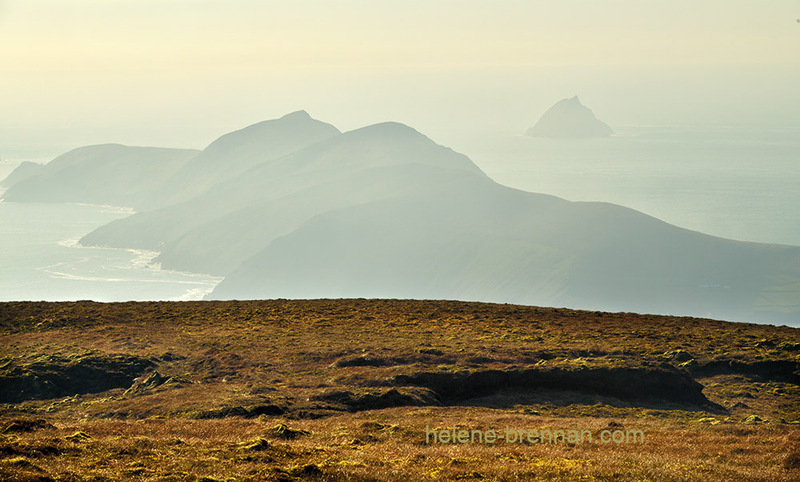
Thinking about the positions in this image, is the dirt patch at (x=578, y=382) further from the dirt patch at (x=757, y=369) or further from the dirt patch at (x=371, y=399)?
the dirt patch at (x=757, y=369)

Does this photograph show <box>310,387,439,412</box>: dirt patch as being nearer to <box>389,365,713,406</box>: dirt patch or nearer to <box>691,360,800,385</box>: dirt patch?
<box>389,365,713,406</box>: dirt patch

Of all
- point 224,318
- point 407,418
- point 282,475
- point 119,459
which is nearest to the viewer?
point 282,475

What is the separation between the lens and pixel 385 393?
4759 centimetres

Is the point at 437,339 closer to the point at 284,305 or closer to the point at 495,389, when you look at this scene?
the point at 495,389

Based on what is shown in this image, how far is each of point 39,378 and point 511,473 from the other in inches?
1528

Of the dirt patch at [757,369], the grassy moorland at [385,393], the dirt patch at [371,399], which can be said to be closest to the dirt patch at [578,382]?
the grassy moorland at [385,393]

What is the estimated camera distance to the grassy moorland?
2944 cm

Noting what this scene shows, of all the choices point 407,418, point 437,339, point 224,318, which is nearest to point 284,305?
point 224,318

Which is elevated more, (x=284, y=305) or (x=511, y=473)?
(x=284, y=305)

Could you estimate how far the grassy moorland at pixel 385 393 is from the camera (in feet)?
96.6

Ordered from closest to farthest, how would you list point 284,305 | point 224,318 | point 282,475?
point 282,475 → point 224,318 → point 284,305

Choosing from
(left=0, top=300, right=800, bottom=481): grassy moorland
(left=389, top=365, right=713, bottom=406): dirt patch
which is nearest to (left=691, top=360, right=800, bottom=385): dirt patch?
(left=0, top=300, right=800, bottom=481): grassy moorland

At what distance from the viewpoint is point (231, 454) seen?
30.1 metres

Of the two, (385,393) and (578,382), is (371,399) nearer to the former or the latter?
(385,393)
